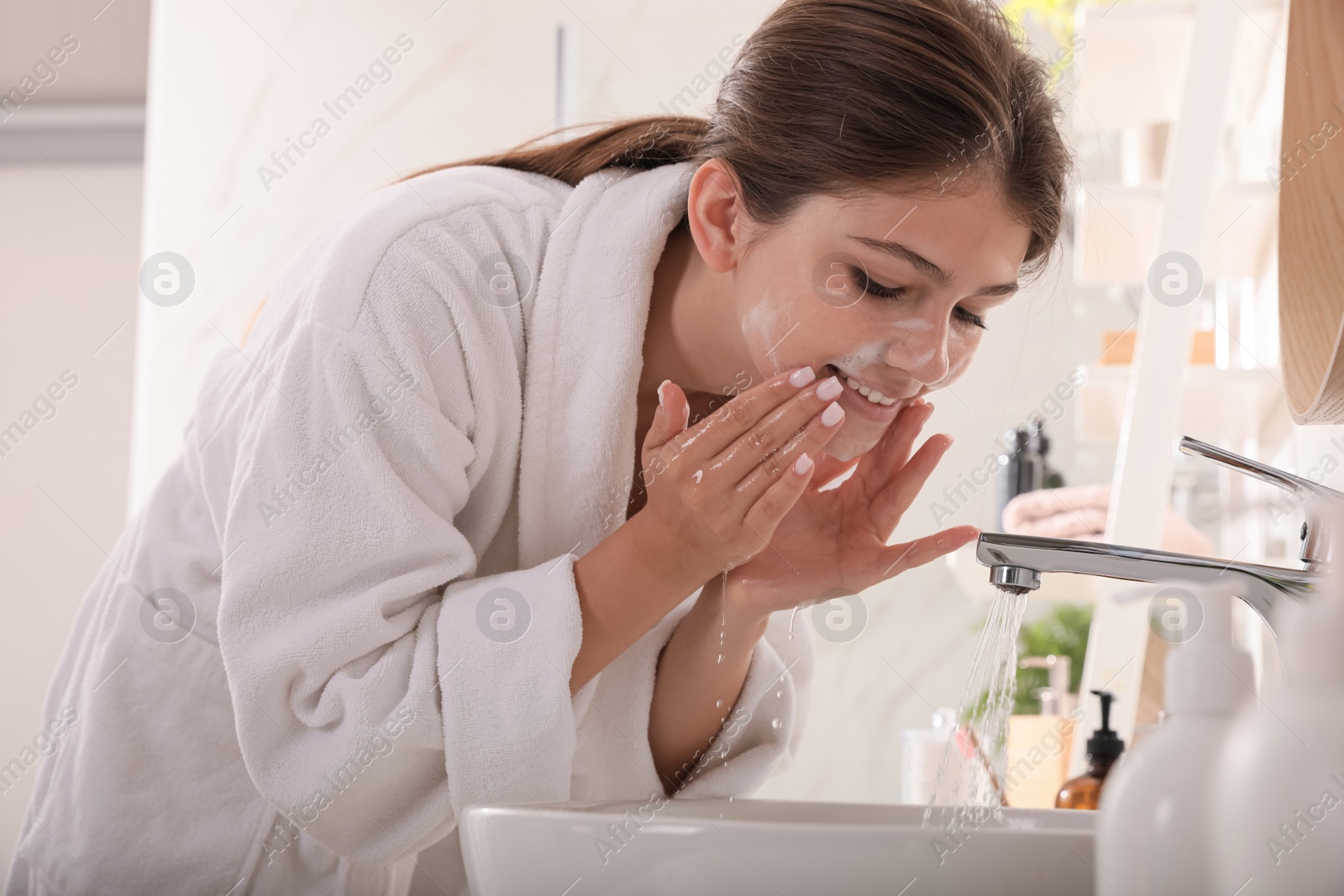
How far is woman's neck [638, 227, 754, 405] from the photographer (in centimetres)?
79

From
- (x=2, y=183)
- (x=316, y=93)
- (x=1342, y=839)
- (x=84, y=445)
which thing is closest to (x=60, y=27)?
(x=2, y=183)

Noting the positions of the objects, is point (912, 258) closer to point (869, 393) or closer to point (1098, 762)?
point (869, 393)

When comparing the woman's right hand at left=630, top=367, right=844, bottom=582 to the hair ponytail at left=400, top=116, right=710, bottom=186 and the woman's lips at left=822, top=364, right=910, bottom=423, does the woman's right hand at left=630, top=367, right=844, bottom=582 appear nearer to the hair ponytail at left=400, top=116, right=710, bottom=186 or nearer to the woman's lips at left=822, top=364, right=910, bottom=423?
the woman's lips at left=822, top=364, right=910, bottom=423

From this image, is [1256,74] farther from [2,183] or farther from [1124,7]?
[2,183]

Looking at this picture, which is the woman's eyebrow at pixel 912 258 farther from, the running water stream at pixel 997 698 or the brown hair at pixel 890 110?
the running water stream at pixel 997 698

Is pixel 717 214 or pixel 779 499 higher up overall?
pixel 717 214

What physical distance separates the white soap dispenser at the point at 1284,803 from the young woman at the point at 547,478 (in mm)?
394

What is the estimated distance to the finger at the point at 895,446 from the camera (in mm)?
798

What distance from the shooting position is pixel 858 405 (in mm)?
736

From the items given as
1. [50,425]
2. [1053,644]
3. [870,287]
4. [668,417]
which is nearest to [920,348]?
[870,287]

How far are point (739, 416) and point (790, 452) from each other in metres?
0.04

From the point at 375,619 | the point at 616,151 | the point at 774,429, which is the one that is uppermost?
the point at 616,151

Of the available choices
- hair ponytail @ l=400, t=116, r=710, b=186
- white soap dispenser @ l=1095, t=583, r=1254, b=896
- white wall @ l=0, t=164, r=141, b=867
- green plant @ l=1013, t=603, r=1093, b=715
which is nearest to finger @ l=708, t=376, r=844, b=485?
hair ponytail @ l=400, t=116, r=710, b=186

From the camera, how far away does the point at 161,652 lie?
714 mm
